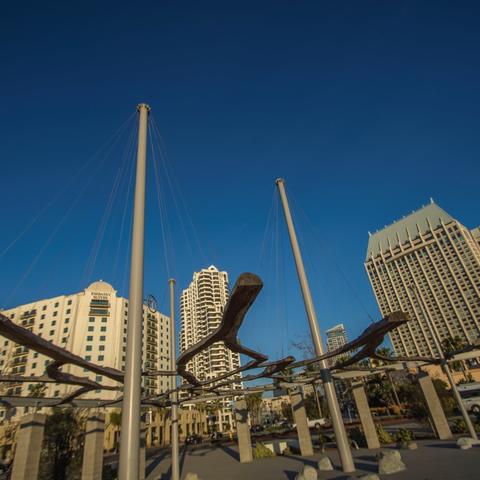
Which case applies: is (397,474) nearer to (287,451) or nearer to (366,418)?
(366,418)

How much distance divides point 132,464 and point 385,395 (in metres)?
61.4

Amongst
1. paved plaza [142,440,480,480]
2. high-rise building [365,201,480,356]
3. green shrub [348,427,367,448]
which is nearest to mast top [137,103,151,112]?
paved plaza [142,440,480,480]

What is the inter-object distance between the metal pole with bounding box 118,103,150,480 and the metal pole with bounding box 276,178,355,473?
847cm

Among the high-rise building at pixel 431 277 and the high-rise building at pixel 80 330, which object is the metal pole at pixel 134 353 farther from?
the high-rise building at pixel 431 277

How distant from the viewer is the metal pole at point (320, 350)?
11.3m

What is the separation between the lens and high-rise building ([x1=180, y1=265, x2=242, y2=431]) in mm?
117938

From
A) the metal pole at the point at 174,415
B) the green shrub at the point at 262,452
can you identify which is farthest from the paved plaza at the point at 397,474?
the metal pole at the point at 174,415

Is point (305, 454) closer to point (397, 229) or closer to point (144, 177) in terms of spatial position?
point (144, 177)

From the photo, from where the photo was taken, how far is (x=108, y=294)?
3553 inches

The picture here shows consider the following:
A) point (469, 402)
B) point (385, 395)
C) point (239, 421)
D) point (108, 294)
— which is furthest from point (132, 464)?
point (108, 294)

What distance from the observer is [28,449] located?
11797 mm

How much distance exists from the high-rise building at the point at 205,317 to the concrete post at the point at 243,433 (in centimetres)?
9749

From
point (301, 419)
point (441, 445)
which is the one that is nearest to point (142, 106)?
point (301, 419)

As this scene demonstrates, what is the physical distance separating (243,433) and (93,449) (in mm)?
10290
